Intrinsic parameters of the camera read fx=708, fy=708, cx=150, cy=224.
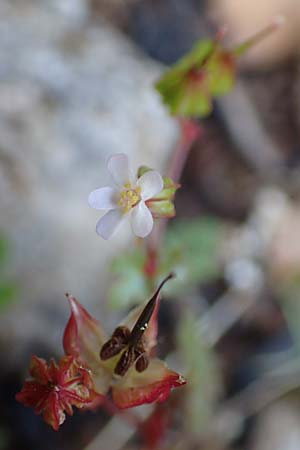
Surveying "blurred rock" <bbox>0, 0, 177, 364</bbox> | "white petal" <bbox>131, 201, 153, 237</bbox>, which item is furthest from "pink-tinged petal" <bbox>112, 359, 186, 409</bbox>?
"blurred rock" <bbox>0, 0, 177, 364</bbox>

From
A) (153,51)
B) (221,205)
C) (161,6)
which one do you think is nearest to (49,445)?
(221,205)

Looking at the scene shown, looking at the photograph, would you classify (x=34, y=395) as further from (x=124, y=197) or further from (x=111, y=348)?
(x=124, y=197)

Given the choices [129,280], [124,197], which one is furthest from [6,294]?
[124,197]

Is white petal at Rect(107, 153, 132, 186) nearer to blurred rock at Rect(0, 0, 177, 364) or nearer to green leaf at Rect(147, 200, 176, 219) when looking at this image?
green leaf at Rect(147, 200, 176, 219)

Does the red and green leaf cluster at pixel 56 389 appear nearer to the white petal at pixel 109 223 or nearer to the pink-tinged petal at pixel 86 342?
the pink-tinged petal at pixel 86 342

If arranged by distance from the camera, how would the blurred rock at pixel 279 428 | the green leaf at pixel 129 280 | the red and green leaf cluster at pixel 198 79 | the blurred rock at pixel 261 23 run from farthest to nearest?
1. the blurred rock at pixel 261 23
2. the blurred rock at pixel 279 428
3. the green leaf at pixel 129 280
4. the red and green leaf cluster at pixel 198 79

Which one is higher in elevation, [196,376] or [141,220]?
[196,376]

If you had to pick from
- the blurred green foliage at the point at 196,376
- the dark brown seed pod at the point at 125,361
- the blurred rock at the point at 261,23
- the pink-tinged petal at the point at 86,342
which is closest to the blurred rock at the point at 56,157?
the blurred green foliage at the point at 196,376
